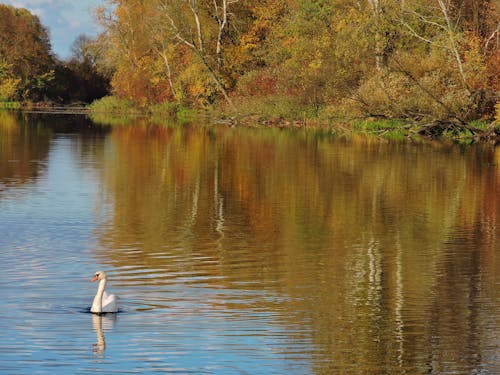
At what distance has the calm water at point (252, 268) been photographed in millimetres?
11430

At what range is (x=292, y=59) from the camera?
63.4 metres

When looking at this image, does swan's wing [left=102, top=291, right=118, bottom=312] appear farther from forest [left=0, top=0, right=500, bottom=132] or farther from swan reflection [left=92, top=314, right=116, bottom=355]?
forest [left=0, top=0, right=500, bottom=132]

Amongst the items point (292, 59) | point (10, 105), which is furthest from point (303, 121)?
point (10, 105)

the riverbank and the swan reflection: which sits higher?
the riverbank

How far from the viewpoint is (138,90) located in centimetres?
8331

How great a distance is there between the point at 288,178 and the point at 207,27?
43219 millimetres

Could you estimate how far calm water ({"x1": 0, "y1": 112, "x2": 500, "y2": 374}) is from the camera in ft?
37.5

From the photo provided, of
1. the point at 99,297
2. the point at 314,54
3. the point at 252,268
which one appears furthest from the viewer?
the point at 314,54

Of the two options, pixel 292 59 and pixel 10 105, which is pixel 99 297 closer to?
pixel 292 59

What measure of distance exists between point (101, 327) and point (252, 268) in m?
4.55

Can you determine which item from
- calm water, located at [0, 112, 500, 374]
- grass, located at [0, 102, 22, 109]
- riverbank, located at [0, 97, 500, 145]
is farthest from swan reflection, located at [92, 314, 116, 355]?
grass, located at [0, 102, 22, 109]

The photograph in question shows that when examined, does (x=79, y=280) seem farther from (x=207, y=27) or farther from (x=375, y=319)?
(x=207, y=27)

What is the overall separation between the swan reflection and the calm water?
0.03 m

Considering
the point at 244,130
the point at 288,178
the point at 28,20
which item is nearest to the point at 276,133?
the point at 244,130
